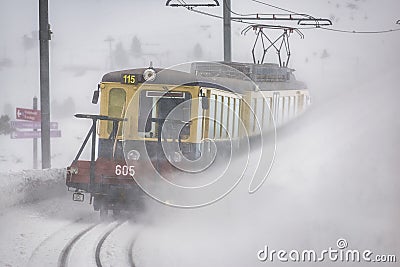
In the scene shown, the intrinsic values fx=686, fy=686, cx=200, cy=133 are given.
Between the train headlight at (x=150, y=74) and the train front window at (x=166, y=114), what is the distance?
2.2 inches

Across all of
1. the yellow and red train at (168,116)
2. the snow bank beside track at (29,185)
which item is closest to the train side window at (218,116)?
the yellow and red train at (168,116)

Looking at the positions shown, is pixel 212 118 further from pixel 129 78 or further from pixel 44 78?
pixel 44 78

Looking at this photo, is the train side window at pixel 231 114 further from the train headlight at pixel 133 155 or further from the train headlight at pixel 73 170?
the train headlight at pixel 73 170

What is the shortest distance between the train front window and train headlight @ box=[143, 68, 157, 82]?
0.18 ft

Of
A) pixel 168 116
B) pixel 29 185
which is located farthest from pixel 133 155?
pixel 29 185

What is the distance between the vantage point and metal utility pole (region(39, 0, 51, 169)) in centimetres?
246

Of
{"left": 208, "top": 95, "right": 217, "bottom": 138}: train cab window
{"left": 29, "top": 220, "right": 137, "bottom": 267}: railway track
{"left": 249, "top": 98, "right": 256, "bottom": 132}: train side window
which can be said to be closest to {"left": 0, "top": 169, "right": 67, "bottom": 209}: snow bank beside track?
{"left": 29, "top": 220, "right": 137, "bottom": 267}: railway track

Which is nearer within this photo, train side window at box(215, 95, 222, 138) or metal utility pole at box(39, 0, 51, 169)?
train side window at box(215, 95, 222, 138)

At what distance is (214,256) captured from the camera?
7.76 feet

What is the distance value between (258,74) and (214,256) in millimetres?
651

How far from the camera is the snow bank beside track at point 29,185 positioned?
2.43 m

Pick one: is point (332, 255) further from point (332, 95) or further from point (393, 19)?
point (393, 19)

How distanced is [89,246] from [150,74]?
2.05ft

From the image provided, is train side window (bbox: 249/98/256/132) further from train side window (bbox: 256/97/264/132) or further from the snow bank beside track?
the snow bank beside track
